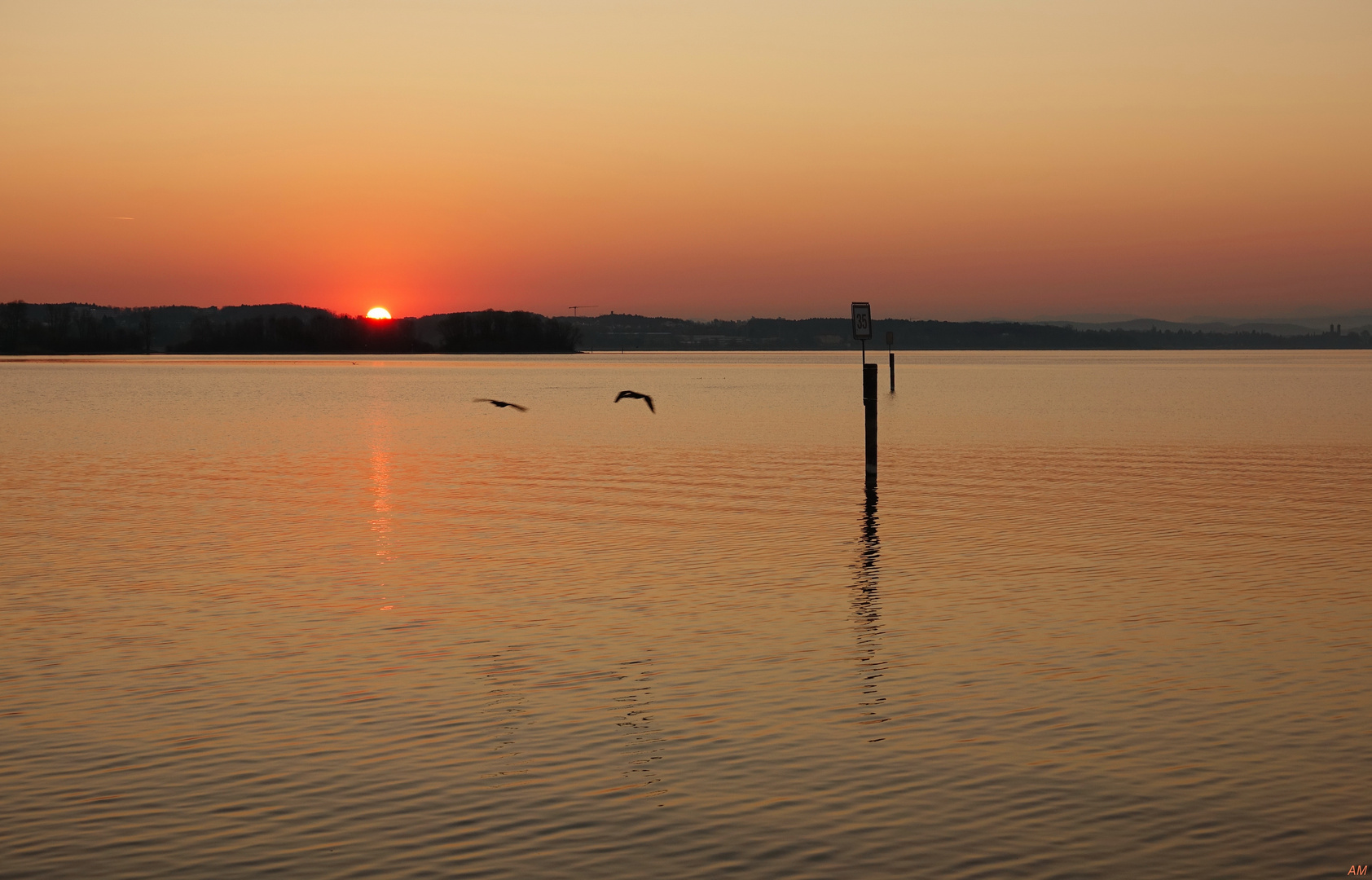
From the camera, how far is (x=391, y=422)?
78.6 meters

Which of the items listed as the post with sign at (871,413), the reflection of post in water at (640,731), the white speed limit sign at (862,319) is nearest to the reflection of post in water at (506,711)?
the reflection of post in water at (640,731)

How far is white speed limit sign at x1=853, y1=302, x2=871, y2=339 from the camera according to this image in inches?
2274

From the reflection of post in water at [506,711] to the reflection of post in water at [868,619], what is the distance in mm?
3505

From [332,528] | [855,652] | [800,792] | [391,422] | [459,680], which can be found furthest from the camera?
[391,422]

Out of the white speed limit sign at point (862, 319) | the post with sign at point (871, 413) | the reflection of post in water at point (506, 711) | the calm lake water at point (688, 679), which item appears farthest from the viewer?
the white speed limit sign at point (862, 319)

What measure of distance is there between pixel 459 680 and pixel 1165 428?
56.8 metres

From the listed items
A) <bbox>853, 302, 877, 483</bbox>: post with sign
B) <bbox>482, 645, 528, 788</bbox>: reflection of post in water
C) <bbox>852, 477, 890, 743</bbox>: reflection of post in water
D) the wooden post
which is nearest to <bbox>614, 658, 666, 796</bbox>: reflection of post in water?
<bbox>482, 645, 528, 788</bbox>: reflection of post in water

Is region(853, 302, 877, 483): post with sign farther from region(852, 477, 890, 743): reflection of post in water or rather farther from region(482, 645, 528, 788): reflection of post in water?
region(482, 645, 528, 788): reflection of post in water

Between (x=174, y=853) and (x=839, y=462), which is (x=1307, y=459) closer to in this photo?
(x=839, y=462)

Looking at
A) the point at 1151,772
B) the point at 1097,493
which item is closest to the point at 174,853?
the point at 1151,772

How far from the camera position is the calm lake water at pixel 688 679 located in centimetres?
1098

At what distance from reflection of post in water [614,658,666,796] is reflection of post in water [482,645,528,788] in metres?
1.05

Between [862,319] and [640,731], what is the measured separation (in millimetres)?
46357

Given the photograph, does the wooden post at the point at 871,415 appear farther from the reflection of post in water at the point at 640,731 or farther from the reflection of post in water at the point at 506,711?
the reflection of post in water at the point at 640,731
